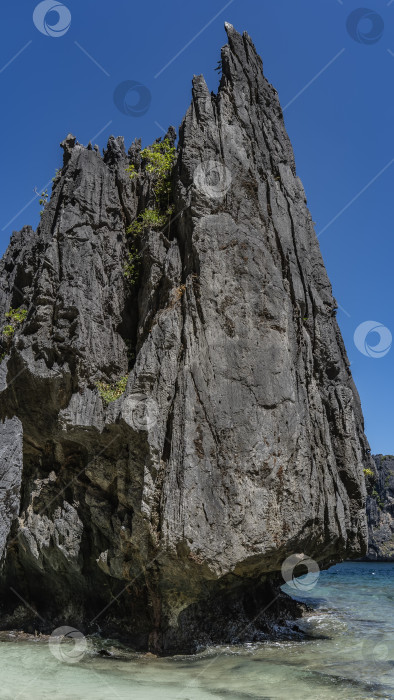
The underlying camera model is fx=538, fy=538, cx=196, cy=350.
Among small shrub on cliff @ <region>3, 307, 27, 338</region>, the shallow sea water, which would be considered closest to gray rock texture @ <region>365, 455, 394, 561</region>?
the shallow sea water

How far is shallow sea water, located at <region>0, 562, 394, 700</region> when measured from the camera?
8195mm

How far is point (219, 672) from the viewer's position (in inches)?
379

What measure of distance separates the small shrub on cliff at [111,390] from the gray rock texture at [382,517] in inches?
3240

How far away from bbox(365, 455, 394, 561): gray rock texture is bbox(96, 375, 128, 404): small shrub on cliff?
82304 millimetres

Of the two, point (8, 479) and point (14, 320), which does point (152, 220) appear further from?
point (8, 479)

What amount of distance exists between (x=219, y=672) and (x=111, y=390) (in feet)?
20.7

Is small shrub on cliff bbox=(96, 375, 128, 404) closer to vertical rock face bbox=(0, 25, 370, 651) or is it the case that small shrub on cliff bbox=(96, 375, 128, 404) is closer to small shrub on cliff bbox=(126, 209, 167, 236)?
vertical rock face bbox=(0, 25, 370, 651)

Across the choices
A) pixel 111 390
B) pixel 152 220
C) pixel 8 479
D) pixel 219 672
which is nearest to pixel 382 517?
pixel 152 220

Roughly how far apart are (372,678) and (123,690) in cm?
441

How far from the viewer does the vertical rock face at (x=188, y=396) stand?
10.9 m

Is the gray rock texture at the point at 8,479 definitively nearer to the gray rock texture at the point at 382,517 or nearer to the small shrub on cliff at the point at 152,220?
the small shrub on cliff at the point at 152,220

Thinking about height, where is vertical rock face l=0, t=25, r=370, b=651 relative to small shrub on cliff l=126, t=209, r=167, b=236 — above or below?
below

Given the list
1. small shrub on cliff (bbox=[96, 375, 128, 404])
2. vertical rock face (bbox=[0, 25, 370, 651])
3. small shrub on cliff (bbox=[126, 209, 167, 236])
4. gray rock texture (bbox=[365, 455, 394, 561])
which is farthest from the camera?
gray rock texture (bbox=[365, 455, 394, 561])

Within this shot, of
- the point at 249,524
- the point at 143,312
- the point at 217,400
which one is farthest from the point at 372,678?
the point at 143,312
